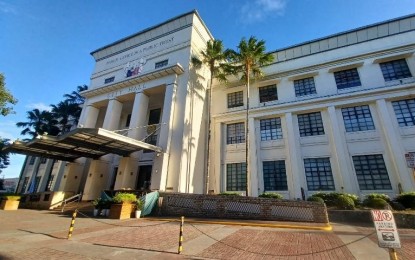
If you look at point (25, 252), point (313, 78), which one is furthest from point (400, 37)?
point (25, 252)

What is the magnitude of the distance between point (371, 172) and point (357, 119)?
442 centimetres

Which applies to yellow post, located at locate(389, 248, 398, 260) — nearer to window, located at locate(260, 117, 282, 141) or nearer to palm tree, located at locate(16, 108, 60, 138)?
window, located at locate(260, 117, 282, 141)

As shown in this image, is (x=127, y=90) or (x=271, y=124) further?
(x=127, y=90)

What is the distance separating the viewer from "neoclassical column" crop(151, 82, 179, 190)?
17953mm

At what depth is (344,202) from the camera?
1312cm

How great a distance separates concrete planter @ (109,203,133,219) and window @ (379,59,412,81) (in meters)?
Result: 22.4

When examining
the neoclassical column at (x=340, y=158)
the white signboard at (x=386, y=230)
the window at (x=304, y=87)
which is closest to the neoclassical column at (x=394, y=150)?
the neoclassical column at (x=340, y=158)

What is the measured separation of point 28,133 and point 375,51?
4188 cm

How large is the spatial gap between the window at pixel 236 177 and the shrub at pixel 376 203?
9.06 m

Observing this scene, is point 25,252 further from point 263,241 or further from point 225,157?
point 225,157

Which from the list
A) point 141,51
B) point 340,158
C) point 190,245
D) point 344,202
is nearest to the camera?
point 190,245

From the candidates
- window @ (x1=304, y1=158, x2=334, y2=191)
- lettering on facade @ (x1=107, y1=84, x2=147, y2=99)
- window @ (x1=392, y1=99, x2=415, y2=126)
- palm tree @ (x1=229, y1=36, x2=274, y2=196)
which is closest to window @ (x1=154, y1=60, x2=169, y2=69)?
lettering on facade @ (x1=107, y1=84, x2=147, y2=99)

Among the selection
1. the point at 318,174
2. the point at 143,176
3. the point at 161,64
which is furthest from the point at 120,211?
the point at 161,64

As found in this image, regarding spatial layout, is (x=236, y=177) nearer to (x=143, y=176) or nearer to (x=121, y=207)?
(x=143, y=176)
